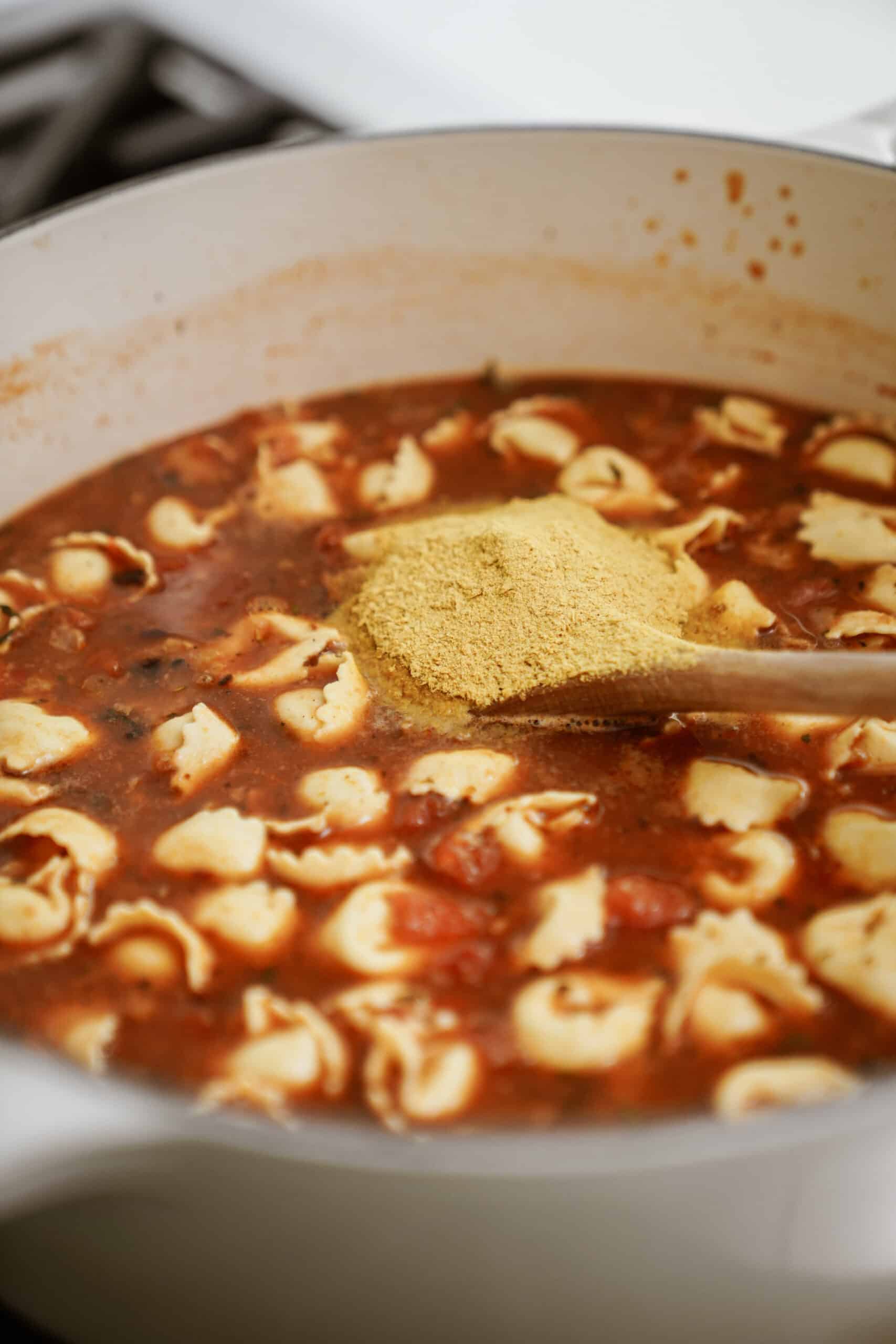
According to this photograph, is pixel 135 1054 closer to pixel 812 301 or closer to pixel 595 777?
pixel 595 777

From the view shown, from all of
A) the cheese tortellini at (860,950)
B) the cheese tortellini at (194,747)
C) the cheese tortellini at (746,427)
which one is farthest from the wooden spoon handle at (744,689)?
the cheese tortellini at (746,427)

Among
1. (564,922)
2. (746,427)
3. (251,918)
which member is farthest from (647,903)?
(746,427)

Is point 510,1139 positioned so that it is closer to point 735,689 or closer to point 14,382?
point 735,689

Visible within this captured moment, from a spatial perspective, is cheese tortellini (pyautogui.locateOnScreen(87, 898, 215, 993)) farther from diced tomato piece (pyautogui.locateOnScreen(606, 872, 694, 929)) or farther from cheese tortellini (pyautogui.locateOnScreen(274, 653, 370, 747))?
diced tomato piece (pyautogui.locateOnScreen(606, 872, 694, 929))

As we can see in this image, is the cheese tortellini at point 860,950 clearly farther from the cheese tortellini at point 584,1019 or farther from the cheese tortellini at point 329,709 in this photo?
the cheese tortellini at point 329,709

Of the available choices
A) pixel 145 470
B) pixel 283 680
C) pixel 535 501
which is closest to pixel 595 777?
pixel 283 680

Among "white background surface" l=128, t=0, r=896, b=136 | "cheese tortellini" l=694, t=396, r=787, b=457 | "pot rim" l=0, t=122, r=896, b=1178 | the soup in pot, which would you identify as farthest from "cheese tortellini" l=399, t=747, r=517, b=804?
"white background surface" l=128, t=0, r=896, b=136

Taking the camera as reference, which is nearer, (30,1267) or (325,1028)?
(30,1267)
